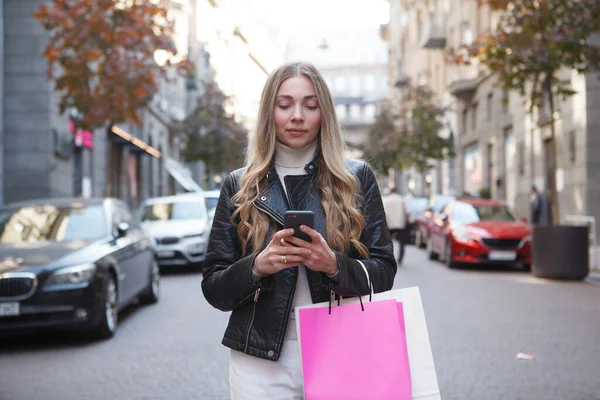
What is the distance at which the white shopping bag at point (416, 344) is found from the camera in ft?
8.02

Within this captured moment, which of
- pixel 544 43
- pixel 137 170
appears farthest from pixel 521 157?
pixel 137 170

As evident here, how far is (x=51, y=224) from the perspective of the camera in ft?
30.4

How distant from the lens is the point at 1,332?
7.91 meters

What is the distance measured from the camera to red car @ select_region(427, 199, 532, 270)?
53.2ft

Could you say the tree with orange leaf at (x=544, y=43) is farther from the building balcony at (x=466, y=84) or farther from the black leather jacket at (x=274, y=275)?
the building balcony at (x=466, y=84)

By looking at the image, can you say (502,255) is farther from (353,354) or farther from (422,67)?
(422,67)

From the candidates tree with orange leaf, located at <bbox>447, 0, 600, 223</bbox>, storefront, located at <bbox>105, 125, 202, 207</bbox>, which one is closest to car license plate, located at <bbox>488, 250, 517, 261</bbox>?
tree with orange leaf, located at <bbox>447, 0, 600, 223</bbox>

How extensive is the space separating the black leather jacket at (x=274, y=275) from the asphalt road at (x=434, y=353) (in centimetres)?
350

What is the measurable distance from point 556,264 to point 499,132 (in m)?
19.9

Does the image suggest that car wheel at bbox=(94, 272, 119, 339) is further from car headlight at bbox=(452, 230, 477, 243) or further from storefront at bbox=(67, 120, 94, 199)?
storefront at bbox=(67, 120, 94, 199)

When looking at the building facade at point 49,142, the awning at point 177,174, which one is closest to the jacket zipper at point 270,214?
the building facade at point 49,142

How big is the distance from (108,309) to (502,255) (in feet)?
31.6

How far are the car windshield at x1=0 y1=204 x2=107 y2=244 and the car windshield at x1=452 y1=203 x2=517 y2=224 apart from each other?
384 inches

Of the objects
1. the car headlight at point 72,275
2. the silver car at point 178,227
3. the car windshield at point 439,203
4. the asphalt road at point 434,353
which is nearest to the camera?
the asphalt road at point 434,353
